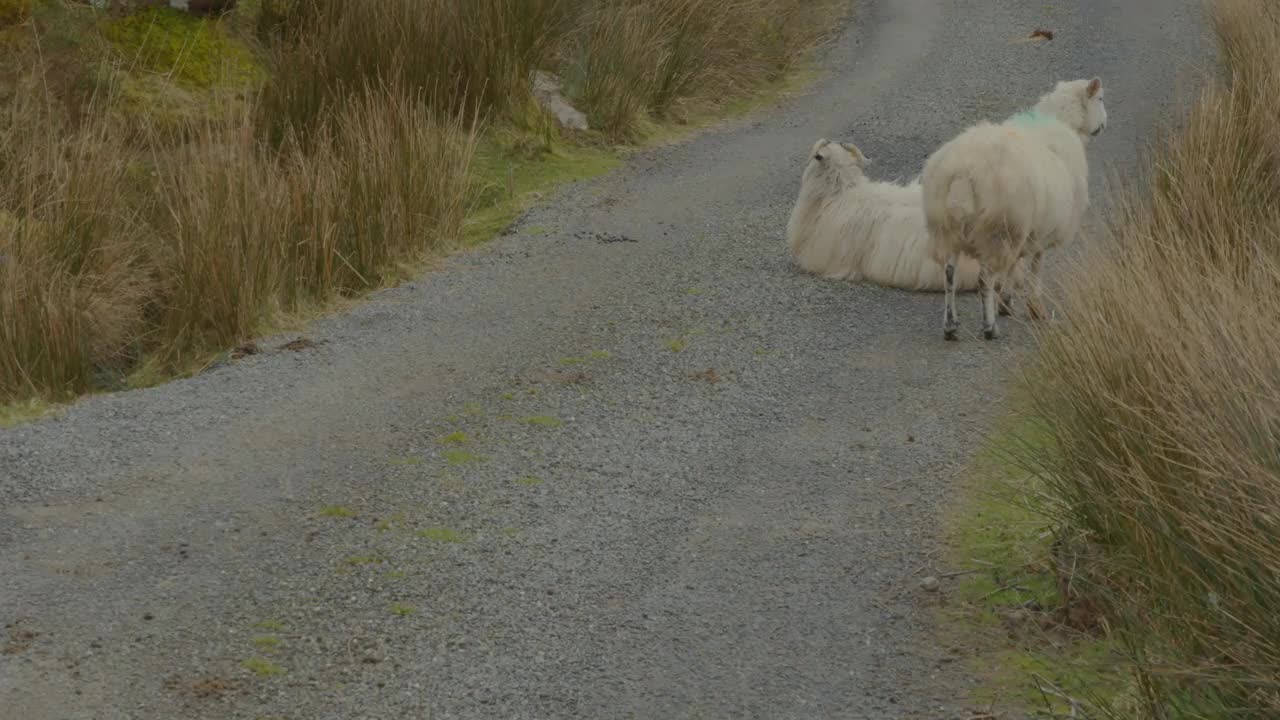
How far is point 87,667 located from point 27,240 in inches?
155

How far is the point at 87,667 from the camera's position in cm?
438

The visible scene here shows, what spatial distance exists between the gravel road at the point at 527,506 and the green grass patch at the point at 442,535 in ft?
0.05

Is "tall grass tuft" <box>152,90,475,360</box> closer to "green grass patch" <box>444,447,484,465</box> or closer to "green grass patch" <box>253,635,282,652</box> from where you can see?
"green grass patch" <box>444,447,484,465</box>

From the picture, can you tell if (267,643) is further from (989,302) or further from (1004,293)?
(1004,293)

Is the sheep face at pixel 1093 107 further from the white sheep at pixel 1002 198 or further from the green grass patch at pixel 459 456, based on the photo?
the green grass patch at pixel 459 456

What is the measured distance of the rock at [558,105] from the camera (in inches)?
466

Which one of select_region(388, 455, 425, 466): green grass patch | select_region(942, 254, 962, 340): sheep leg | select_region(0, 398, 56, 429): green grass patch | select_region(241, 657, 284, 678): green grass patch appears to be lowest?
select_region(0, 398, 56, 429): green grass patch

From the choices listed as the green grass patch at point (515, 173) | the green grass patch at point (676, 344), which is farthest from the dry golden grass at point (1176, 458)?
the green grass patch at point (515, 173)

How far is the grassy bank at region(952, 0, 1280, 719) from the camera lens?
3.43 meters

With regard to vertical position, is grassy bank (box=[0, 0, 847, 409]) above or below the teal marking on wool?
below

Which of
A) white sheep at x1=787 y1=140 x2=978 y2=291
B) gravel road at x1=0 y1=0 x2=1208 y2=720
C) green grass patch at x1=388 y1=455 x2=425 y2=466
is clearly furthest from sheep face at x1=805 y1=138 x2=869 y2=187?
green grass patch at x1=388 y1=455 x2=425 y2=466

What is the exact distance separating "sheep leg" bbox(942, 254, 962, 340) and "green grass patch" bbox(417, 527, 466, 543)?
3128mm

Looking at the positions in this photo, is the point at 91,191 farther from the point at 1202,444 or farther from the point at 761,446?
the point at 1202,444

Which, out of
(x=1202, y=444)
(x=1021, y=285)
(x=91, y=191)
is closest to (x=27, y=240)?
(x=91, y=191)
